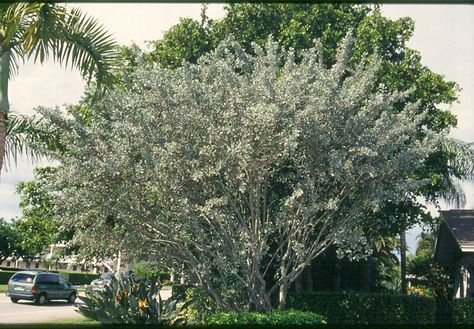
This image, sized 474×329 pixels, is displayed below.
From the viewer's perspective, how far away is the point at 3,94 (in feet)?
37.0

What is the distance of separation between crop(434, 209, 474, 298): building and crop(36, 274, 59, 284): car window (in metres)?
19.1

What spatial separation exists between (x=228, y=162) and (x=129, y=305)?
4.57 meters

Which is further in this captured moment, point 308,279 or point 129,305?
point 308,279

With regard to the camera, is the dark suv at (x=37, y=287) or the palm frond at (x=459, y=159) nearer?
the palm frond at (x=459, y=159)

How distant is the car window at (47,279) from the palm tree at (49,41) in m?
17.4

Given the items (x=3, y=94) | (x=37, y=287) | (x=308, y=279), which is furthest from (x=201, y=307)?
(x=37, y=287)

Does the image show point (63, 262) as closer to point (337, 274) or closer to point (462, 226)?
point (337, 274)

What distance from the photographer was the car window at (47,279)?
27.5 m

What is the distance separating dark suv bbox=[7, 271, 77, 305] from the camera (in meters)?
26.5

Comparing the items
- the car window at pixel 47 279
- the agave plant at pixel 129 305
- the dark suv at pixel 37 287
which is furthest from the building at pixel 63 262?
the agave plant at pixel 129 305

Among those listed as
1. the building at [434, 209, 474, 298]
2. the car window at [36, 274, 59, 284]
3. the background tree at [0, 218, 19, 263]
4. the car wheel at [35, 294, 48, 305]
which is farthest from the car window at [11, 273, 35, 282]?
the background tree at [0, 218, 19, 263]

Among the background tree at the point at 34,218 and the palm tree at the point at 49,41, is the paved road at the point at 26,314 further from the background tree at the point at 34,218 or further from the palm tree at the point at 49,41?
the palm tree at the point at 49,41

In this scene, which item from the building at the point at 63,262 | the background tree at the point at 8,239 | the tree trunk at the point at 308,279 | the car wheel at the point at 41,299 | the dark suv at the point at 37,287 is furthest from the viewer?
the background tree at the point at 8,239

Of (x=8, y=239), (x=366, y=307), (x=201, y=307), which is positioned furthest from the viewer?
(x=8, y=239)
